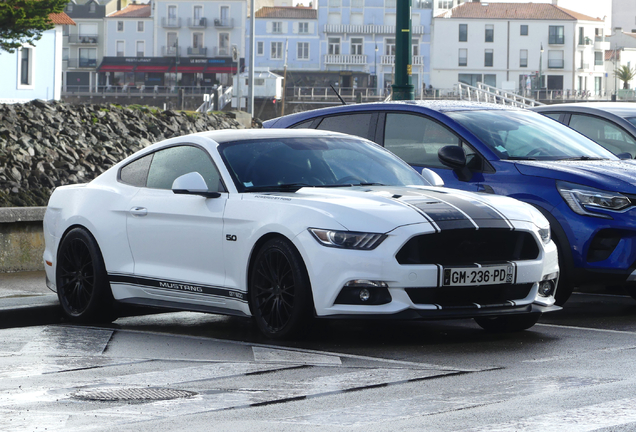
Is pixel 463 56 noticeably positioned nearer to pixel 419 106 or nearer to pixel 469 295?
pixel 419 106

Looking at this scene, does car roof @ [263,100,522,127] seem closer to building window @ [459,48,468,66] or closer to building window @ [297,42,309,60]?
building window @ [459,48,468,66]

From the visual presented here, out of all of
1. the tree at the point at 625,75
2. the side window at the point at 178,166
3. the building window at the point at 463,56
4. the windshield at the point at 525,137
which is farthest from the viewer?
the tree at the point at 625,75

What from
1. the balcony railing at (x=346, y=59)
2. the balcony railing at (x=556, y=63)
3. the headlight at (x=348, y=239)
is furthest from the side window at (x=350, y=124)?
the balcony railing at (x=556, y=63)

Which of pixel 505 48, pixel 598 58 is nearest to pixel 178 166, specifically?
pixel 505 48

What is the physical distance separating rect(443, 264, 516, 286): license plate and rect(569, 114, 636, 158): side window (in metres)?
4.53

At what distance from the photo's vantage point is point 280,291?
283 inches

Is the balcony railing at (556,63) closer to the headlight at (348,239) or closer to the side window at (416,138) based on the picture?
the side window at (416,138)

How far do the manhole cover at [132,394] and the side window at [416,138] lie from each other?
4481 mm

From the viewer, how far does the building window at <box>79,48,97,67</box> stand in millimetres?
117688

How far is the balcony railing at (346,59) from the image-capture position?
113250 millimetres

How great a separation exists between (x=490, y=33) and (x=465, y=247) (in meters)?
108

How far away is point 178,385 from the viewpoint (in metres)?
5.81

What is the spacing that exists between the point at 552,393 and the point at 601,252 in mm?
3314

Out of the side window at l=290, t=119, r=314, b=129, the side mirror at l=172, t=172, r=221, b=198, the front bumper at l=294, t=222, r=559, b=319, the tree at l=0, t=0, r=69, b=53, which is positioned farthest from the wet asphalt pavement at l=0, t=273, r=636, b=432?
the tree at l=0, t=0, r=69, b=53
